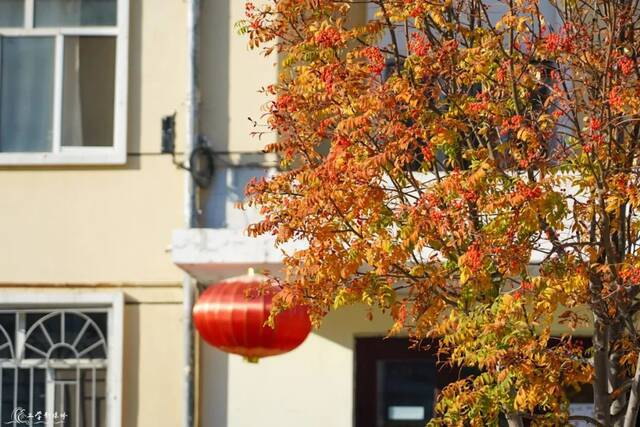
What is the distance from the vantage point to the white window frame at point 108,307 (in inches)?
560

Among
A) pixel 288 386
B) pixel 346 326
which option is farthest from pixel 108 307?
pixel 346 326

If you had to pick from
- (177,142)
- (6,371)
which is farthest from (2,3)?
(6,371)

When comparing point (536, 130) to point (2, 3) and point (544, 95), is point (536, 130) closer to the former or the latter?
point (544, 95)

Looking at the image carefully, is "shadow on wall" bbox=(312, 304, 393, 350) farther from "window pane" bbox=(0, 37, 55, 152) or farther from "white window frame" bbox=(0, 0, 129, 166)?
"window pane" bbox=(0, 37, 55, 152)

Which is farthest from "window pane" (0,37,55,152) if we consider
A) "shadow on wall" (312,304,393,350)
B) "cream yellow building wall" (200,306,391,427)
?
"shadow on wall" (312,304,393,350)

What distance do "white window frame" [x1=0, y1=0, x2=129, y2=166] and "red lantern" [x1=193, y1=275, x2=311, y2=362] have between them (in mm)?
2250

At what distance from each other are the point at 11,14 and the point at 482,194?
276 inches

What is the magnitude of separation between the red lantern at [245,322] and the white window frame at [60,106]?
225cm

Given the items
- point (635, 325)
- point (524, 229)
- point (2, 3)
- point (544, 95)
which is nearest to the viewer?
point (524, 229)

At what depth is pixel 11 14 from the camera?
48.9 ft

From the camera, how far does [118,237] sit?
47.1ft

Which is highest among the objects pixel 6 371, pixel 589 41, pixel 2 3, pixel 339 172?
pixel 2 3

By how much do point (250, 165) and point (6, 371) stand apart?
301cm

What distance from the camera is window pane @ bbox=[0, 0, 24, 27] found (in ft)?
48.8
